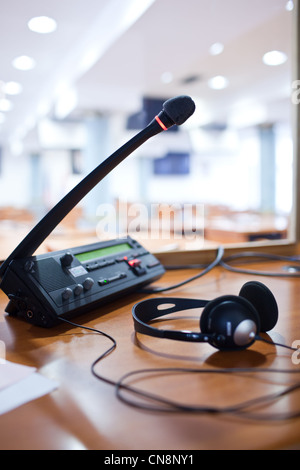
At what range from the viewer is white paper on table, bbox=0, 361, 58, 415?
323mm

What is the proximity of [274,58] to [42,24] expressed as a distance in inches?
87.9

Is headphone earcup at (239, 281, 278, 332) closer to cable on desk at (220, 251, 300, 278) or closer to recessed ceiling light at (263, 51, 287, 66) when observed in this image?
cable on desk at (220, 251, 300, 278)

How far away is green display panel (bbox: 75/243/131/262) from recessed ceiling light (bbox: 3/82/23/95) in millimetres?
4653

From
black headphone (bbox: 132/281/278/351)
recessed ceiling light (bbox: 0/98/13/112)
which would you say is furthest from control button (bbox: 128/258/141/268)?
recessed ceiling light (bbox: 0/98/13/112)

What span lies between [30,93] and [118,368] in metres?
5.60

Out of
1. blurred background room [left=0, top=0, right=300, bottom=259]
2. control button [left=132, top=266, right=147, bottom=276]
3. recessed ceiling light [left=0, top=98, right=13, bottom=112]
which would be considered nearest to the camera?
control button [left=132, top=266, right=147, bottom=276]

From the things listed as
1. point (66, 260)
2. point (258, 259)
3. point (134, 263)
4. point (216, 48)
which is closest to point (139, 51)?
point (216, 48)

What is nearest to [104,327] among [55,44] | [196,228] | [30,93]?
[196,228]

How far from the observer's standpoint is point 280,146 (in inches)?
389

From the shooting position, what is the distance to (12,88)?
197 inches

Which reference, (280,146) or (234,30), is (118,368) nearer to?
(234,30)

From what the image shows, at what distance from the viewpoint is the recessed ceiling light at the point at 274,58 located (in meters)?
3.86

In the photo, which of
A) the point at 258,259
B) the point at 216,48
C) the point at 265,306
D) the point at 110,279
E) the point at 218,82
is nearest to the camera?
the point at 265,306

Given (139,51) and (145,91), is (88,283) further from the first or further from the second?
(145,91)
